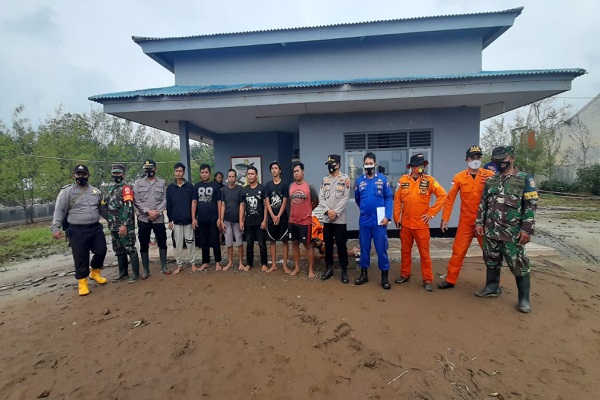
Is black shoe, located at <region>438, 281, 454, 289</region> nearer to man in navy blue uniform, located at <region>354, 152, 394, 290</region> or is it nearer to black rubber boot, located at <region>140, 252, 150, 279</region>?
man in navy blue uniform, located at <region>354, 152, 394, 290</region>

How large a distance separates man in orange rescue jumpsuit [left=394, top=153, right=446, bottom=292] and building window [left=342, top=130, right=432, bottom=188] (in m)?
2.86

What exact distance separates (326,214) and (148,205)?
9.38 feet

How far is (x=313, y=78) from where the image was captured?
26.6 feet

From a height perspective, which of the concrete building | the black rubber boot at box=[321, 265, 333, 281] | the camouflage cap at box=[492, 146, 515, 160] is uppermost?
the concrete building

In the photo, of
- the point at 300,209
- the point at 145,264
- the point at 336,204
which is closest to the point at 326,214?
the point at 336,204

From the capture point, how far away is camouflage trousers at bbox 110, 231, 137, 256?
446 cm

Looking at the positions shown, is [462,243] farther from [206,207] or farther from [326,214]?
[206,207]

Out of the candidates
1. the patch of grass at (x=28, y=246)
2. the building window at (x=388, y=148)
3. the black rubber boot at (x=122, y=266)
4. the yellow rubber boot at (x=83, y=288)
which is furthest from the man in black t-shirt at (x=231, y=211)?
the patch of grass at (x=28, y=246)

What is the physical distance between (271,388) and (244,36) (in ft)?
27.7

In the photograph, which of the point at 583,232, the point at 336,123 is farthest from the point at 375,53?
the point at 583,232

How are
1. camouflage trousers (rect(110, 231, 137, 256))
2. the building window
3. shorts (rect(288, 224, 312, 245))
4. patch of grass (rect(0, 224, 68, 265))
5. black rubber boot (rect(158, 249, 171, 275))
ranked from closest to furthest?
shorts (rect(288, 224, 312, 245)), camouflage trousers (rect(110, 231, 137, 256)), black rubber boot (rect(158, 249, 171, 275)), the building window, patch of grass (rect(0, 224, 68, 265))

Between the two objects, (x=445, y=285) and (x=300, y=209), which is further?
(x=300, y=209)

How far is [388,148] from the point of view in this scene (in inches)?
272

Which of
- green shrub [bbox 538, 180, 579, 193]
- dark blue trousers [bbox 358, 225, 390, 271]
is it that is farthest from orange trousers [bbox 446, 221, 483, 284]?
green shrub [bbox 538, 180, 579, 193]
